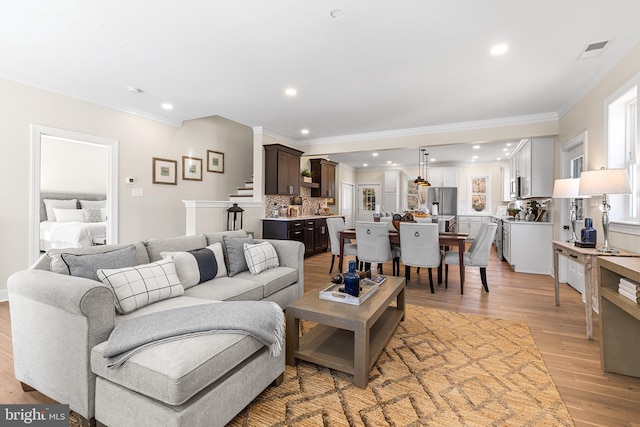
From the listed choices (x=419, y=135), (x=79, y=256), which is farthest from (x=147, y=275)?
(x=419, y=135)

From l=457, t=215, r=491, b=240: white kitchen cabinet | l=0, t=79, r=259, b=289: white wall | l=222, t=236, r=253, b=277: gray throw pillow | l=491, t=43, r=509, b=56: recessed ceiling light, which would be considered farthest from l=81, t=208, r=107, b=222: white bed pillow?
l=457, t=215, r=491, b=240: white kitchen cabinet

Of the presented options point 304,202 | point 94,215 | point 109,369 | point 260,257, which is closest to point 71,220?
point 94,215

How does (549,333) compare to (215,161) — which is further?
(215,161)

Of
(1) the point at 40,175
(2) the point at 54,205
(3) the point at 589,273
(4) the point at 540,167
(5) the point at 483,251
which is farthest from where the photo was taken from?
(2) the point at 54,205

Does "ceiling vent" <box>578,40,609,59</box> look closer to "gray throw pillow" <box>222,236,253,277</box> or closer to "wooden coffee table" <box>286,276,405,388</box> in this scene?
"wooden coffee table" <box>286,276,405,388</box>

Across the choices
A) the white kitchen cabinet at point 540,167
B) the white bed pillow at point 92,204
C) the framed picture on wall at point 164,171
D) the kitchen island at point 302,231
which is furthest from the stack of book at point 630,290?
the white bed pillow at point 92,204

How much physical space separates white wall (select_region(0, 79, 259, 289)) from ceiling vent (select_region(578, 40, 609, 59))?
16.2 feet

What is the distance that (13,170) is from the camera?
3.50 metres

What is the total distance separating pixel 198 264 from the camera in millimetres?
2598

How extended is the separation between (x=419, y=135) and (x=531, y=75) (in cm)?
225

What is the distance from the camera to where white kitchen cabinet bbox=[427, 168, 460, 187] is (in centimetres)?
937

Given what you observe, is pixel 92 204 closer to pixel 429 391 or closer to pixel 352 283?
pixel 352 283

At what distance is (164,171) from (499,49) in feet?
16.2

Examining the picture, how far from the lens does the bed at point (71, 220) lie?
5.21 m
